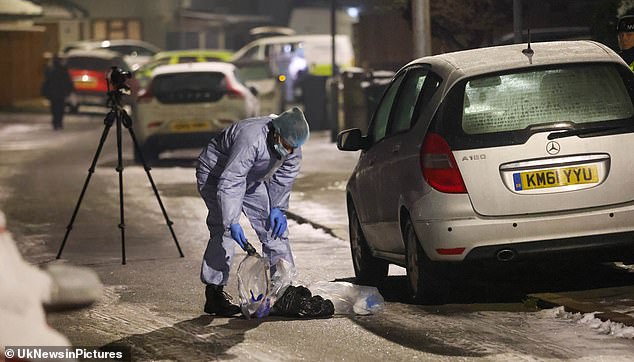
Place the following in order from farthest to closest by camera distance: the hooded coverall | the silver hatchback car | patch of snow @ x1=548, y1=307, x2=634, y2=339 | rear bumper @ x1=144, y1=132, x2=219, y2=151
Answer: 1. rear bumper @ x1=144, y1=132, x2=219, y2=151
2. the silver hatchback car
3. the hooded coverall
4. patch of snow @ x1=548, y1=307, x2=634, y2=339

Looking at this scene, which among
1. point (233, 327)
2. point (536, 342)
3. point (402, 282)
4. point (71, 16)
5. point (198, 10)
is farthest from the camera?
point (198, 10)

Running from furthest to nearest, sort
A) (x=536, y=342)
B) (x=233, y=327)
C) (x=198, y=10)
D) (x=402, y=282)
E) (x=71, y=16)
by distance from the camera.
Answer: (x=198, y=10), (x=71, y=16), (x=402, y=282), (x=233, y=327), (x=536, y=342)

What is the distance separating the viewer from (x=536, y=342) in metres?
9.15

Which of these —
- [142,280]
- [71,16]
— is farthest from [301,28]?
[142,280]

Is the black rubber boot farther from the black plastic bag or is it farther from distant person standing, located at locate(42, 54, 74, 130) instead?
distant person standing, located at locate(42, 54, 74, 130)

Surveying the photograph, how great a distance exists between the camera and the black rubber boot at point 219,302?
34.3ft

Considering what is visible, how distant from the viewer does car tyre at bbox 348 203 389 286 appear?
1207cm

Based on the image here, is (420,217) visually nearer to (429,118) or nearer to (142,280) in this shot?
(429,118)

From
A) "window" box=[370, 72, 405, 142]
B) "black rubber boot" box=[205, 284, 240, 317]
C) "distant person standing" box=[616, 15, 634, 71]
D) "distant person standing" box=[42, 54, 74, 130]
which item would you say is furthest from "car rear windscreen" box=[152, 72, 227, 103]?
"black rubber boot" box=[205, 284, 240, 317]

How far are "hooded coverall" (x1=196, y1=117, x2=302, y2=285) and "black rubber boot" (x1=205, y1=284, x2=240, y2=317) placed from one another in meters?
0.05

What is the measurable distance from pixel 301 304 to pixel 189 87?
52.4 ft

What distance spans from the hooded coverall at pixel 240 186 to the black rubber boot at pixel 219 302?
0.05 metres

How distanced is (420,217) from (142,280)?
2.96 meters

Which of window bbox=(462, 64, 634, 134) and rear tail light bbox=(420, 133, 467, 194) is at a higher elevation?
window bbox=(462, 64, 634, 134)
